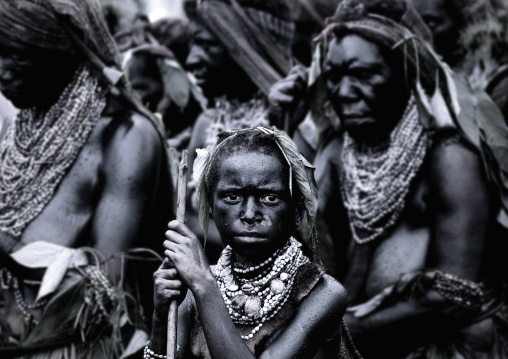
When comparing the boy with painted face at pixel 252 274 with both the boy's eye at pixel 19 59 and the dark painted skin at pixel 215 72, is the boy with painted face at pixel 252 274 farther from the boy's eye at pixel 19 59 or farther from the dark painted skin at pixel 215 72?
the dark painted skin at pixel 215 72

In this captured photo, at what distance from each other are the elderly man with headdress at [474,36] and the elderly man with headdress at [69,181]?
2137 millimetres

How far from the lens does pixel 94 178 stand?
5012 mm

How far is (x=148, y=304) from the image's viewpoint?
5137 mm

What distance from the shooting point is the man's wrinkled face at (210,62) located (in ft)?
20.5

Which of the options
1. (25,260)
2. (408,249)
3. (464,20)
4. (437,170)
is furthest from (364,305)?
(464,20)

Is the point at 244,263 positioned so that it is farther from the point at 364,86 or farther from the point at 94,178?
the point at 364,86

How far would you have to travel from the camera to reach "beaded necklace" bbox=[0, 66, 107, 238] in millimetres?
4992

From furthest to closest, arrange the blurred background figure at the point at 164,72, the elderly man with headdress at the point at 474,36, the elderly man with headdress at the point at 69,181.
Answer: the blurred background figure at the point at 164,72 < the elderly man with headdress at the point at 474,36 < the elderly man with headdress at the point at 69,181

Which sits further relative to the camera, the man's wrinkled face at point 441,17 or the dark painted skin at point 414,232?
the man's wrinkled face at point 441,17

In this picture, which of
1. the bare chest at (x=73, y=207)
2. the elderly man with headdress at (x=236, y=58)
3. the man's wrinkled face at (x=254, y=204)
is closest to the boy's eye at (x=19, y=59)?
the bare chest at (x=73, y=207)

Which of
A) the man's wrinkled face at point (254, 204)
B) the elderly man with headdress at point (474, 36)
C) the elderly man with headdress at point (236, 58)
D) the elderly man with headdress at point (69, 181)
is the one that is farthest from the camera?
the elderly man with headdress at point (474, 36)

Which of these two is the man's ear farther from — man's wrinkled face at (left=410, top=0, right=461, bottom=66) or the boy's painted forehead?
man's wrinkled face at (left=410, top=0, right=461, bottom=66)

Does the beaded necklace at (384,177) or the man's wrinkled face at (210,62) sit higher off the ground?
the man's wrinkled face at (210,62)

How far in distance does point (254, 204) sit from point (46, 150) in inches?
80.1
